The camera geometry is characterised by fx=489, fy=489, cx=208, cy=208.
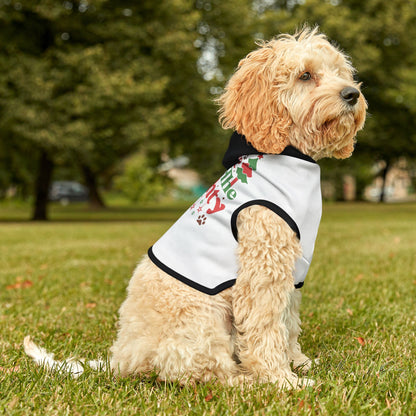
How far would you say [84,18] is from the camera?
752 inches

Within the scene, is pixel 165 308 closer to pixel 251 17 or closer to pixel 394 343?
pixel 394 343

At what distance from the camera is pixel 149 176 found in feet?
140

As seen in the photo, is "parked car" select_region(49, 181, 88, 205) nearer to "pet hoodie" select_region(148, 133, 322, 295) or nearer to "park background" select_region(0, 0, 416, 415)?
"park background" select_region(0, 0, 416, 415)

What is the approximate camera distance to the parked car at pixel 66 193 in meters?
48.2

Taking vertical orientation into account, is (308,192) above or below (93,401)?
above

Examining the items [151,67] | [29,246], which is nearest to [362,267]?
[29,246]

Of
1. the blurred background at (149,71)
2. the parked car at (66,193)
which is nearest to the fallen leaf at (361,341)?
the blurred background at (149,71)

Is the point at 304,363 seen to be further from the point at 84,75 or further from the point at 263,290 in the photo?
the point at 84,75

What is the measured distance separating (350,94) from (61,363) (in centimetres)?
255

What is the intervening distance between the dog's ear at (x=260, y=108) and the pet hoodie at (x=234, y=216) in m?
0.11

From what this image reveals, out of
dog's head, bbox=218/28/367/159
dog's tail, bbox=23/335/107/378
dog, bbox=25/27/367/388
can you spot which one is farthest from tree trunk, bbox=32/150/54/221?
dog's head, bbox=218/28/367/159

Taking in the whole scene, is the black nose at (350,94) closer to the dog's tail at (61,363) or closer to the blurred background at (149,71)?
the dog's tail at (61,363)

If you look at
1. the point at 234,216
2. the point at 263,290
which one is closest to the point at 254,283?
the point at 263,290

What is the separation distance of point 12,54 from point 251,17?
1198 centimetres
